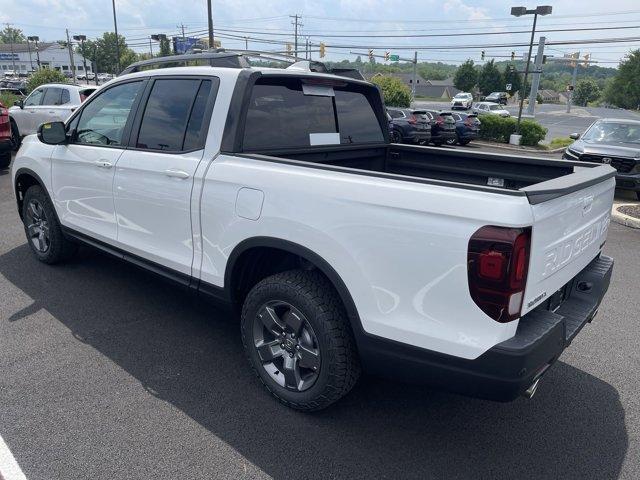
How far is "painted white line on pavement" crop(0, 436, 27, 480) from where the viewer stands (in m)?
A: 2.46

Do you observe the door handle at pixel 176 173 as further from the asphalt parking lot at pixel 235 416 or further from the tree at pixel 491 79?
the tree at pixel 491 79

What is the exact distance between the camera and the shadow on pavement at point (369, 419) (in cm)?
264

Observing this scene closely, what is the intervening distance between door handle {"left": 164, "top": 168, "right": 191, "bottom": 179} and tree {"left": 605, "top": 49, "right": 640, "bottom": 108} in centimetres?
10331

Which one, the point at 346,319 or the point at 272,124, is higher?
the point at 272,124

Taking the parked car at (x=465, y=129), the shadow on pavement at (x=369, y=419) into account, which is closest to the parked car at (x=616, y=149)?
the shadow on pavement at (x=369, y=419)

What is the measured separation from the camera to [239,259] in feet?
10.2

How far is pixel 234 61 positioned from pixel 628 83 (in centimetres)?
10396

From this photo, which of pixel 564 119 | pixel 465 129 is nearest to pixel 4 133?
pixel 465 129

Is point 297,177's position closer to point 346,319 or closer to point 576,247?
point 346,319

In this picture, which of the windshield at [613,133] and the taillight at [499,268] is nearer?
the taillight at [499,268]

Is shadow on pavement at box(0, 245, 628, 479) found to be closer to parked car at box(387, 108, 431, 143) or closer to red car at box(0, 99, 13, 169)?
red car at box(0, 99, 13, 169)

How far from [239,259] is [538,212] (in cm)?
172

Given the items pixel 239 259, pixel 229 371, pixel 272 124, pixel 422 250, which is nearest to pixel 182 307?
pixel 229 371

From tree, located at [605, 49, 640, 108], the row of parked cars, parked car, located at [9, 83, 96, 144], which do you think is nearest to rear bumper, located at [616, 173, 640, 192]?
the row of parked cars
